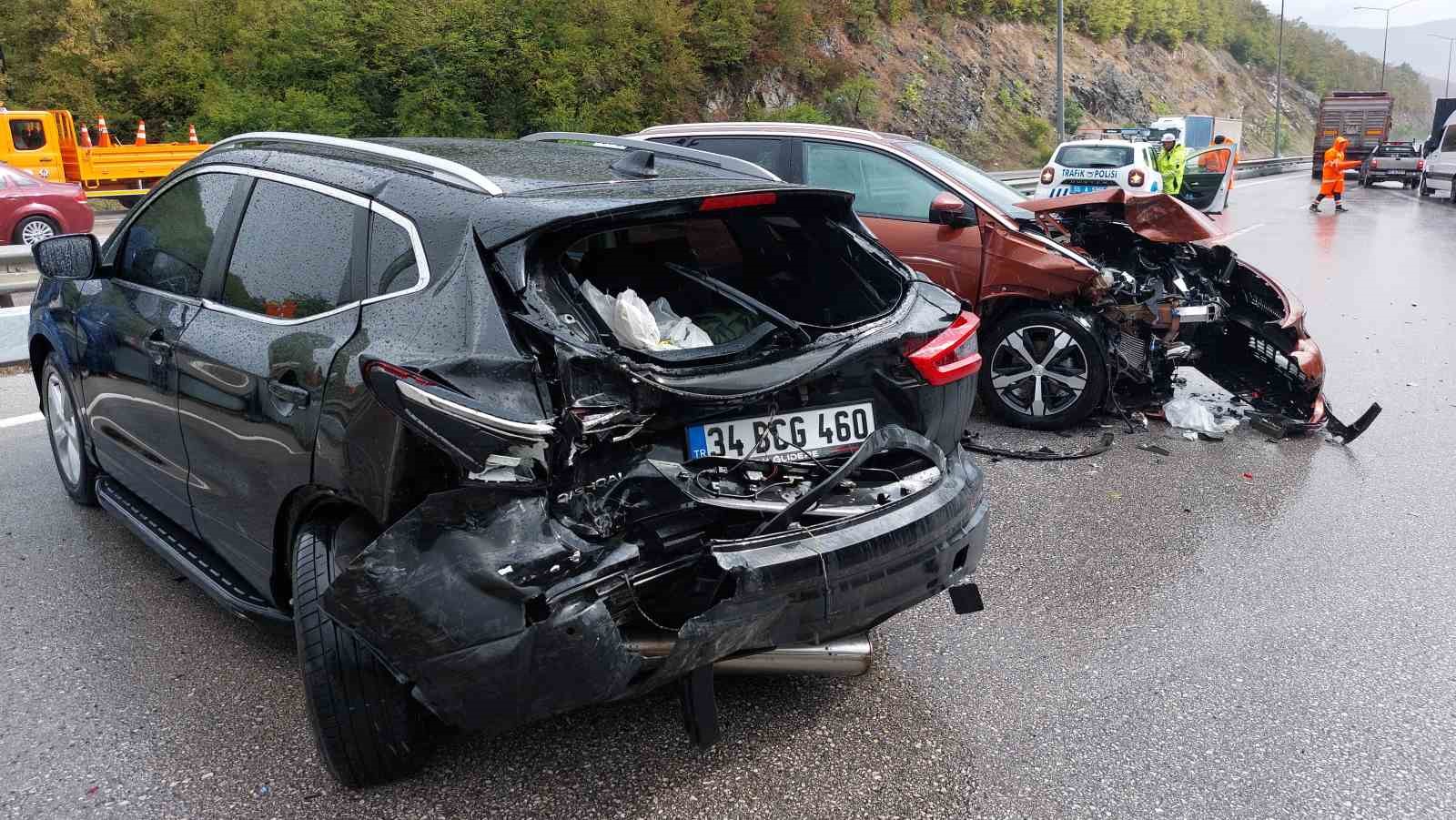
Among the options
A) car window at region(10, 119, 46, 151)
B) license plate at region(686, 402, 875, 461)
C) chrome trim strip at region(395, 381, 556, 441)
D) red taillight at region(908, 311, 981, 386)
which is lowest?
license plate at region(686, 402, 875, 461)

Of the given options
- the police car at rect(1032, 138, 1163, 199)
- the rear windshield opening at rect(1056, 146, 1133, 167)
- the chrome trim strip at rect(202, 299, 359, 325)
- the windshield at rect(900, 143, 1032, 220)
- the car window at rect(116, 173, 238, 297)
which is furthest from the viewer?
the rear windshield opening at rect(1056, 146, 1133, 167)

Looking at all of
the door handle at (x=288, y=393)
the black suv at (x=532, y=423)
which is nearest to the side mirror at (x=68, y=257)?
the black suv at (x=532, y=423)

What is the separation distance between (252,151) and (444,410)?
6.41ft

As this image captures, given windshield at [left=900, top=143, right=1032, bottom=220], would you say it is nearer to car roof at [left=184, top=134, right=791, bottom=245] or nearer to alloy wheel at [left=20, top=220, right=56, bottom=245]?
car roof at [left=184, top=134, right=791, bottom=245]

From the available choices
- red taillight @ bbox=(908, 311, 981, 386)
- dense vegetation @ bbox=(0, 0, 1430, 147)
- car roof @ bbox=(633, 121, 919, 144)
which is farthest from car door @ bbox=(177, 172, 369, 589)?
dense vegetation @ bbox=(0, 0, 1430, 147)

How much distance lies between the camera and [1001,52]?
47406 millimetres

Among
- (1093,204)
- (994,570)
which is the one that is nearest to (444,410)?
(994,570)

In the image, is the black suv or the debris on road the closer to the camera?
the black suv

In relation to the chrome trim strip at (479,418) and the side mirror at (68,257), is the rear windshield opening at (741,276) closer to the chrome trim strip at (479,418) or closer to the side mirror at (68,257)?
the chrome trim strip at (479,418)

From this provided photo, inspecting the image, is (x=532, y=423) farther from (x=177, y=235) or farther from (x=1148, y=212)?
(x=1148, y=212)

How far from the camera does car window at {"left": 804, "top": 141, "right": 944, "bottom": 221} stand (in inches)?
283

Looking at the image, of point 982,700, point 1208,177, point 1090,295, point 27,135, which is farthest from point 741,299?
point 1208,177

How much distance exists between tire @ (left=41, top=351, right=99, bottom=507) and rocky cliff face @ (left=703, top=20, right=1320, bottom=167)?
27.6m

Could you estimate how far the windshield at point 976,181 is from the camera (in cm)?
704
